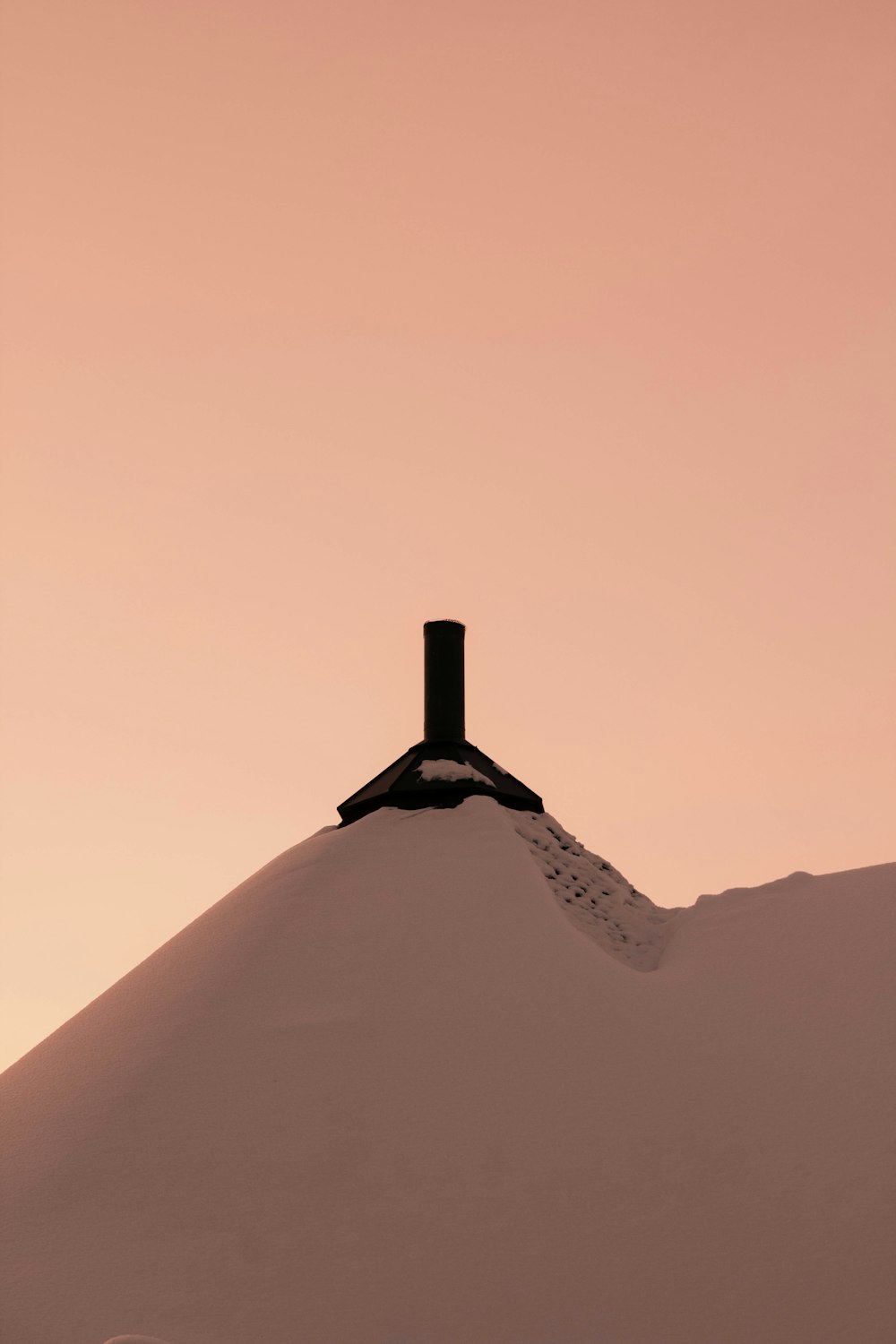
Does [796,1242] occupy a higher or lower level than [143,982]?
lower

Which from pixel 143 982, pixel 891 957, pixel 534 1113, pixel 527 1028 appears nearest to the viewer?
pixel 534 1113

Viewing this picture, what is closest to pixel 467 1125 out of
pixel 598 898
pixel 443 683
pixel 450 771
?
pixel 598 898

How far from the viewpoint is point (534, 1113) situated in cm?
504

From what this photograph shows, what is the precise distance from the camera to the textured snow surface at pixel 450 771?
23.2 ft

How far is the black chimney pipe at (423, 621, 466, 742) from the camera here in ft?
24.2

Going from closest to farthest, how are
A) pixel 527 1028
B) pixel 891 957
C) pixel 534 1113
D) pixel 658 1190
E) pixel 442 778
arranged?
pixel 658 1190, pixel 534 1113, pixel 527 1028, pixel 891 957, pixel 442 778

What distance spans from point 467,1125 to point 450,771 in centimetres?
235

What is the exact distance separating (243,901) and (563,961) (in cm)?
166

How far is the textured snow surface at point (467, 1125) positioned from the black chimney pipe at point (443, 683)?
0.94 m

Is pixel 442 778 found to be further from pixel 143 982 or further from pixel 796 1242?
pixel 796 1242

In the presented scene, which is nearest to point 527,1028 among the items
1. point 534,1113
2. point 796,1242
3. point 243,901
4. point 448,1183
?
point 534,1113

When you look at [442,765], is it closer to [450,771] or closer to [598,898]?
[450,771]

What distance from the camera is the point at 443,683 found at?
7402 mm

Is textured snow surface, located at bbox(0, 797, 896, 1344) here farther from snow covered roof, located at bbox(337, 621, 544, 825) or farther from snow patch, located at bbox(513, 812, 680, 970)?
snow covered roof, located at bbox(337, 621, 544, 825)
